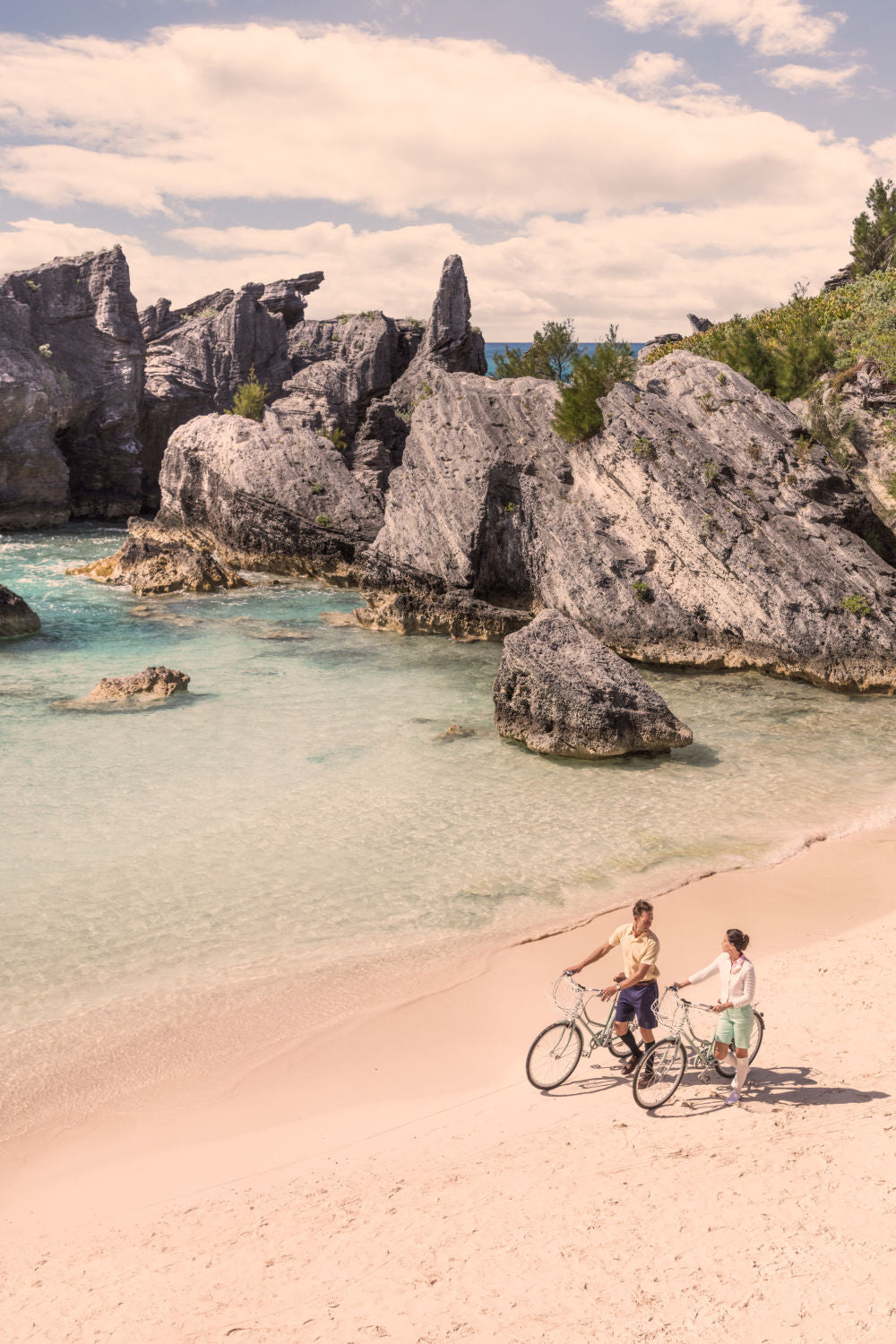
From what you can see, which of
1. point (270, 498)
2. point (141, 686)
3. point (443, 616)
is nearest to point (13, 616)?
point (141, 686)

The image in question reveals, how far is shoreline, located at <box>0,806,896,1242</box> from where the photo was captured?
8.74m

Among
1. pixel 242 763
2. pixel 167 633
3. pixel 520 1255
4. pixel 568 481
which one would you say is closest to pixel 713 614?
pixel 568 481

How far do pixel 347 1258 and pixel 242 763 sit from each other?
13992 millimetres

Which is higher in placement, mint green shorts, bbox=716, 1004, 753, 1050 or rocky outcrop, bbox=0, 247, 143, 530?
rocky outcrop, bbox=0, 247, 143, 530

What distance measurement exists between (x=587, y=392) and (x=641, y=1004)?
2682 cm

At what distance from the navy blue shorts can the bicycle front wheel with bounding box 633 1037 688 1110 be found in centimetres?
38

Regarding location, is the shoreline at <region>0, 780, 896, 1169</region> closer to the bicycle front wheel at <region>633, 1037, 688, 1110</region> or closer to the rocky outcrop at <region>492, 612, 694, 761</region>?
the bicycle front wheel at <region>633, 1037, 688, 1110</region>

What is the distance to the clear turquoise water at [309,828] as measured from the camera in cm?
1216

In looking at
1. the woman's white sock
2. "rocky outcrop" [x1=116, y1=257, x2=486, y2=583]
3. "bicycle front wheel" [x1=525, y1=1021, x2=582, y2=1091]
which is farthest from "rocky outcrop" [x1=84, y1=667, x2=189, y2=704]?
the woman's white sock

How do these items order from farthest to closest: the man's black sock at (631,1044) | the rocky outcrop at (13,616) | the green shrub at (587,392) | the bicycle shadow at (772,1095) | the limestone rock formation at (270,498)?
the limestone rock formation at (270,498) < the green shrub at (587,392) < the rocky outcrop at (13,616) < the man's black sock at (631,1044) < the bicycle shadow at (772,1095)

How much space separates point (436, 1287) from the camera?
6.89 meters

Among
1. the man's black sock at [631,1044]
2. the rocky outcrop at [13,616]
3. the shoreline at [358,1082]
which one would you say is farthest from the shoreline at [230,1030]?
the rocky outcrop at [13,616]

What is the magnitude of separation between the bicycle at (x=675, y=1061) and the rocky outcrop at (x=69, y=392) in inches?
2138

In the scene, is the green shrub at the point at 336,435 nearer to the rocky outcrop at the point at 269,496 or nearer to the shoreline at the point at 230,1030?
the rocky outcrop at the point at 269,496
